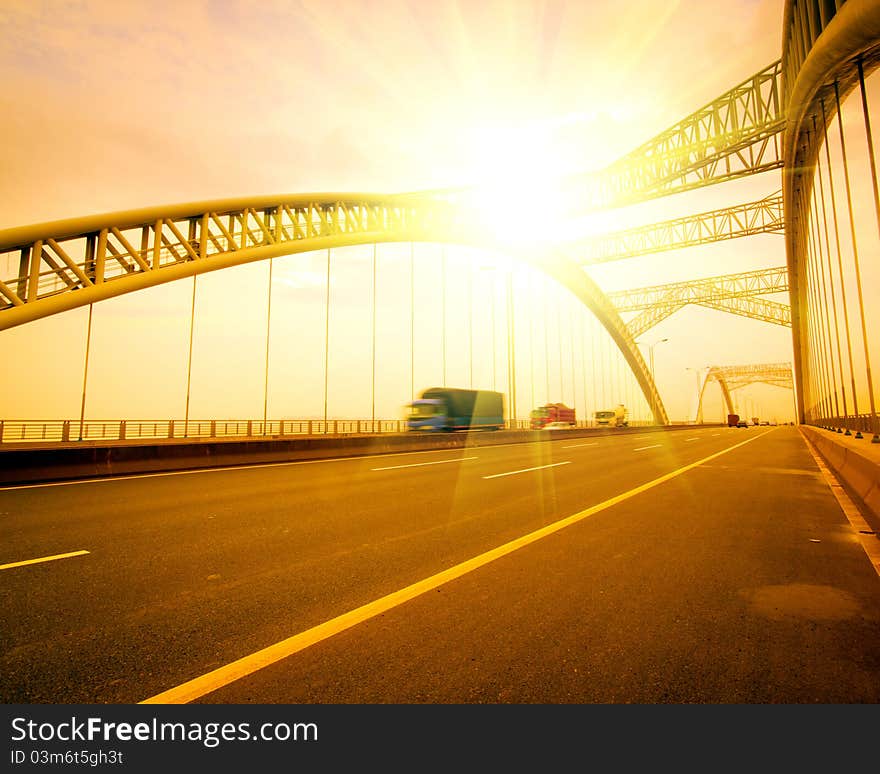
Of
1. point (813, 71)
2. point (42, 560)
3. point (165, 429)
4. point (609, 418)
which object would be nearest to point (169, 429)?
point (165, 429)

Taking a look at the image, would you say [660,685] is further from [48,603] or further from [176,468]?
[176,468]

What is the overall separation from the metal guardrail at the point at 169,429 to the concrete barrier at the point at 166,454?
10159 mm

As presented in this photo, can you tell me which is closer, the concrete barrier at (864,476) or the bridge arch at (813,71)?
the concrete barrier at (864,476)

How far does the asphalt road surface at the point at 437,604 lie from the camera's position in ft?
7.53

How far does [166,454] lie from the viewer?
12680mm

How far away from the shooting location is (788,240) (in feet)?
115

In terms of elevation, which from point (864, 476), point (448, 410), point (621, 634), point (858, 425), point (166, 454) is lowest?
point (621, 634)

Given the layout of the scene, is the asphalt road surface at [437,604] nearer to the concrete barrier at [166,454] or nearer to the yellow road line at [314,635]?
the yellow road line at [314,635]

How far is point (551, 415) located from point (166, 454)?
45.2m

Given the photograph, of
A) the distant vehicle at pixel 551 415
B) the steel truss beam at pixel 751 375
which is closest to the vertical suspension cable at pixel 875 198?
the distant vehicle at pixel 551 415

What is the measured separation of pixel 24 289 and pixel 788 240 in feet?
160

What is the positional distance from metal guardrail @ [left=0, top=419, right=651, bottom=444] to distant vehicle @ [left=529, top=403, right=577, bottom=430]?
70.2 ft

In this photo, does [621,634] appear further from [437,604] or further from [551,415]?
[551,415]

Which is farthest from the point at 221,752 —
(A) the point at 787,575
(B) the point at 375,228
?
(B) the point at 375,228
